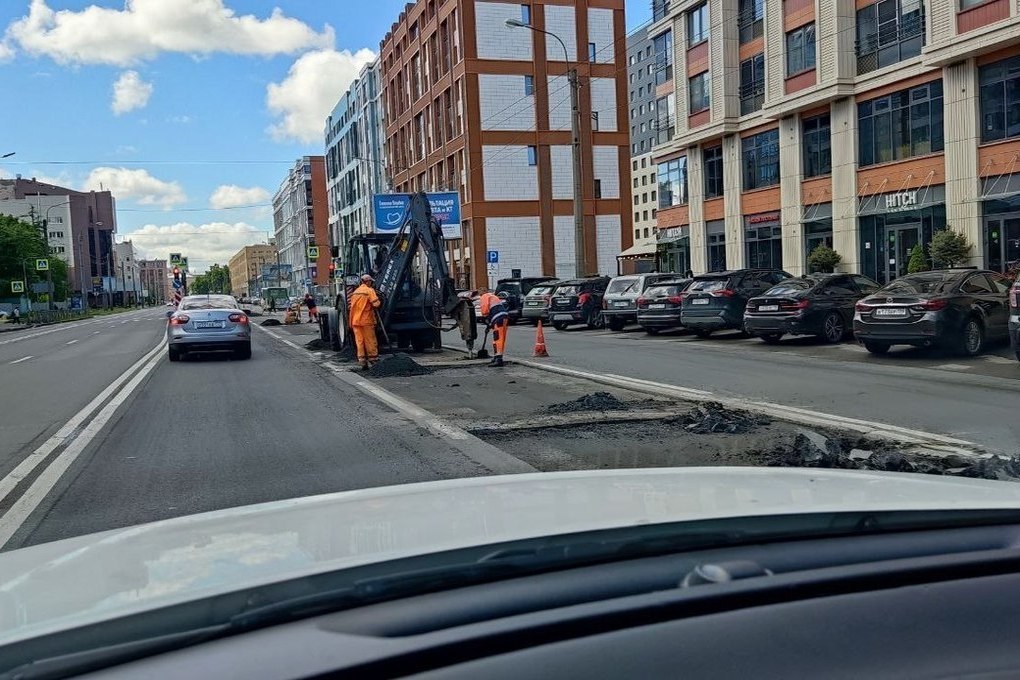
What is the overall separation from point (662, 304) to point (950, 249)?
8.43 meters

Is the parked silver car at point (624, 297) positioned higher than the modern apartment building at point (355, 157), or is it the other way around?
the modern apartment building at point (355, 157)

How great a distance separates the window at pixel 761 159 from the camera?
33.7 metres

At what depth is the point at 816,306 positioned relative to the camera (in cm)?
1831

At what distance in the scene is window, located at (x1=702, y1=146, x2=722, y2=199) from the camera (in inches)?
1478

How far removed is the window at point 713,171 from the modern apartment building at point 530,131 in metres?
17.7

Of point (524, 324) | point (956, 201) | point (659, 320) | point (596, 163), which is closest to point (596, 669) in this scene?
point (659, 320)

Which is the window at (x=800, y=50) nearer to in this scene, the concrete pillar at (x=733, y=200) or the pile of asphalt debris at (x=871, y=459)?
the concrete pillar at (x=733, y=200)

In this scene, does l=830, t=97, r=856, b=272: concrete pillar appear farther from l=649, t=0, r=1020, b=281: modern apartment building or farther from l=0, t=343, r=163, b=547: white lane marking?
l=0, t=343, r=163, b=547: white lane marking

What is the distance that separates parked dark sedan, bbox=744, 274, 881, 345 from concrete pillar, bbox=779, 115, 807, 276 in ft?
43.3

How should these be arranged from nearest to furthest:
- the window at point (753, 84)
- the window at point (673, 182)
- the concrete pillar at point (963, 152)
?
1. the concrete pillar at point (963, 152)
2. the window at point (753, 84)
3. the window at point (673, 182)

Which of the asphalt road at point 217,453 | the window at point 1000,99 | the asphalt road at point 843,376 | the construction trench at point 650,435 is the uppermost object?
the window at point 1000,99

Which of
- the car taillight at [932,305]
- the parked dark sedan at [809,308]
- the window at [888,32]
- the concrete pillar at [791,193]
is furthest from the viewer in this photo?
the concrete pillar at [791,193]

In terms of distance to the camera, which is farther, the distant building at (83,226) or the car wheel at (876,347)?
the distant building at (83,226)

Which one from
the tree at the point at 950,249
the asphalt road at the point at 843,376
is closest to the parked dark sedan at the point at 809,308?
the asphalt road at the point at 843,376
